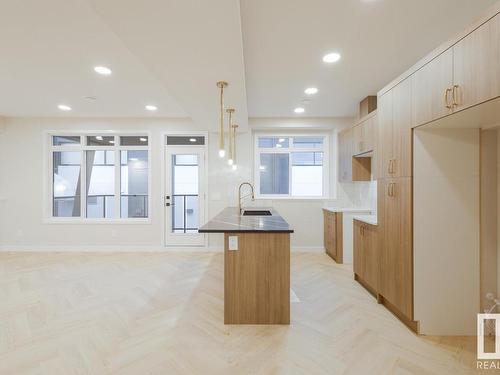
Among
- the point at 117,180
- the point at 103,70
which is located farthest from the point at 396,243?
the point at 117,180

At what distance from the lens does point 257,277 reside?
7.86 ft

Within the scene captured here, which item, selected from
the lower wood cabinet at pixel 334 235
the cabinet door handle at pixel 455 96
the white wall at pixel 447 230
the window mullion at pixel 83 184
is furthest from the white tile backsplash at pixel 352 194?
the window mullion at pixel 83 184

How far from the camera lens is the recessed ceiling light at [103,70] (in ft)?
9.87

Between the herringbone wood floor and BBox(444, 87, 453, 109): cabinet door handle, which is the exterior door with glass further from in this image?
BBox(444, 87, 453, 109): cabinet door handle

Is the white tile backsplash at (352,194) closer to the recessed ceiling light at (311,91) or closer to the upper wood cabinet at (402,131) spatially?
the recessed ceiling light at (311,91)

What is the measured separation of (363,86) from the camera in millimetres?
3600

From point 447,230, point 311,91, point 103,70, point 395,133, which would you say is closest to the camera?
point 447,230

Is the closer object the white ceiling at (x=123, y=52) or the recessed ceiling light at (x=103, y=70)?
the white ceiling at (x=123, y=52)

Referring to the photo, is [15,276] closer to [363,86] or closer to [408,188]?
[408,188]

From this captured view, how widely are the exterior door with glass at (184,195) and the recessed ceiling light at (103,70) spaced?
216 cm

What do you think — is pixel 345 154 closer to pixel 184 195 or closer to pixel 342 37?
pixel 342 37

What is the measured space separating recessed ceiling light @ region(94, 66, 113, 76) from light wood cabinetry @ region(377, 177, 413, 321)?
3485 mm

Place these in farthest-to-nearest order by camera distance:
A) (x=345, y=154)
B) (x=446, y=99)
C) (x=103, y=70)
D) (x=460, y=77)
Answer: (x=345, y=154)
(x=103, y=70)
(x=446, y=99)
(x=460, y=77)

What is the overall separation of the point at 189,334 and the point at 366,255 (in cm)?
226
